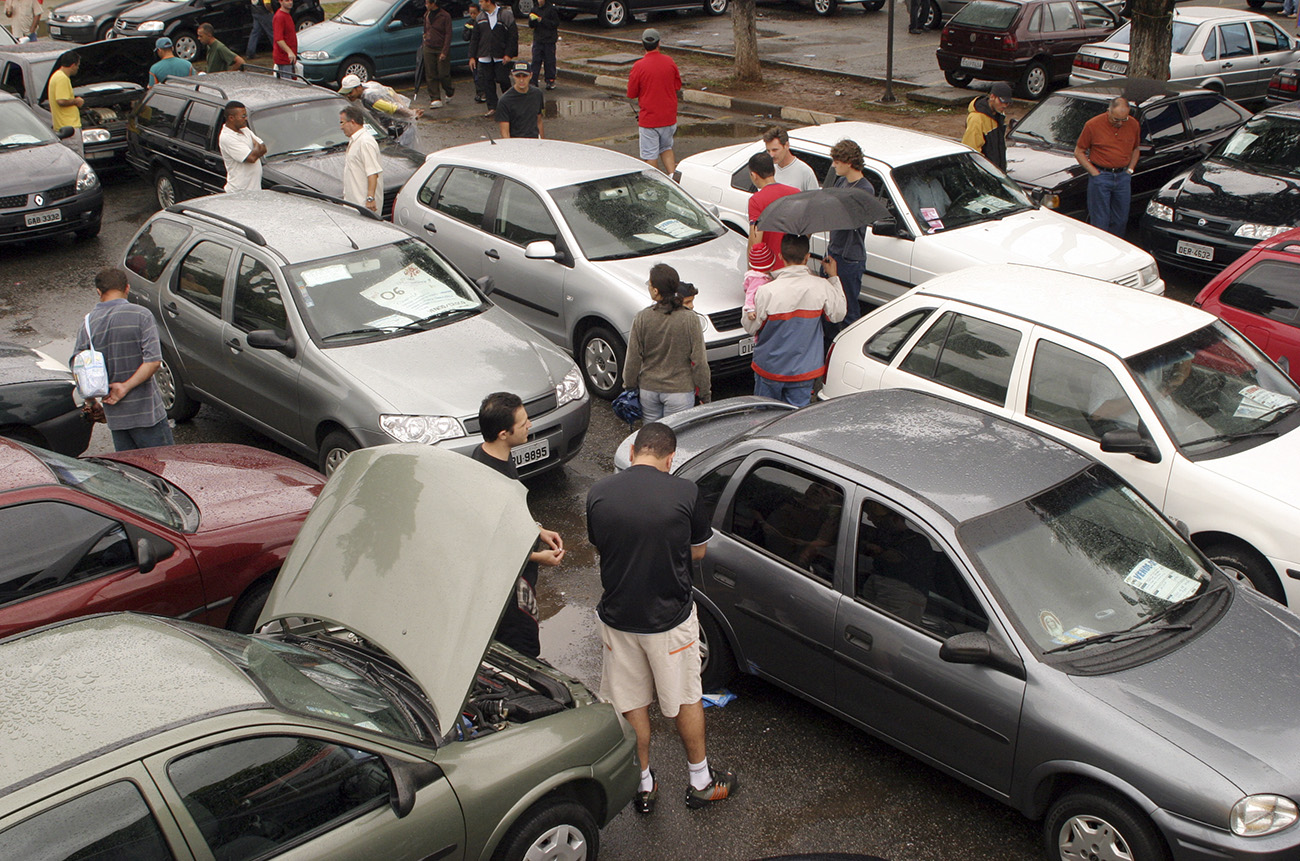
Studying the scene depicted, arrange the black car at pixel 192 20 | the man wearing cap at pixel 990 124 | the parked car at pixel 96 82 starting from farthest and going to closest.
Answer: the black car at pixel 192 20
the parked car at pixel 96 82
the man wearing cap at pixel 990 124

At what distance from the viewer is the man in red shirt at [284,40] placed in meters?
17.1

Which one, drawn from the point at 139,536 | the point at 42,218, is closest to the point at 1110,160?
the point at 139,536

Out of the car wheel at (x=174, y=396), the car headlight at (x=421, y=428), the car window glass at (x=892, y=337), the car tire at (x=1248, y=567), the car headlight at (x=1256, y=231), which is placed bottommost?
the car wheel at (x=174, y=396)

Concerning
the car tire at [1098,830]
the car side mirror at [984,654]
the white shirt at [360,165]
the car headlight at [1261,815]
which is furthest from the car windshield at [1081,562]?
the white shirt at [360,165]

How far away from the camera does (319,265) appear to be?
25.5 feet

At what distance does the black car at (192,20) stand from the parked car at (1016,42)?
1211 cm

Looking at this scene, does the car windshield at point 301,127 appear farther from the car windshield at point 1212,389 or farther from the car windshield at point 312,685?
the car windshield at point 312,685

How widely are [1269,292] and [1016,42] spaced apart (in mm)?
11510

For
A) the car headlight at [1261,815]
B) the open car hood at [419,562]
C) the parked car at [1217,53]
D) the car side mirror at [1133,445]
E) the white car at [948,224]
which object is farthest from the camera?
the parked car at [1217,53]

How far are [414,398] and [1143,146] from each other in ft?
30.0

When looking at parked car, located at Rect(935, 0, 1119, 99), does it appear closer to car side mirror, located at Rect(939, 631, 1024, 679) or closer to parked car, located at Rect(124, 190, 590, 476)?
parked car, located at Rect(124, 190, 590, 476)

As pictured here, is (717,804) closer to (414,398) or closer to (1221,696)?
(1221,696)

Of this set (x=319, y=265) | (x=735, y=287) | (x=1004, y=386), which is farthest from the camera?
(x=735, y=287)

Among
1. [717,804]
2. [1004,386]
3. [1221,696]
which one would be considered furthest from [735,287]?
[1221,696]
